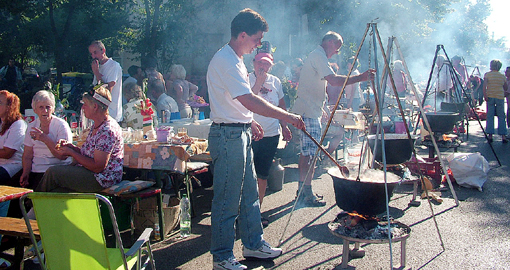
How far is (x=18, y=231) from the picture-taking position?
123 inches

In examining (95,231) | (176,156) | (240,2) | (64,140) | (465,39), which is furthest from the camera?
(465,39)

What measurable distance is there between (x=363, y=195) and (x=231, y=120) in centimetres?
132

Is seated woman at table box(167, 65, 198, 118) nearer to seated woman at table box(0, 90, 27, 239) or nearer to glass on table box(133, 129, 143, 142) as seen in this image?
glass on table box(133, 129, 143, 142)

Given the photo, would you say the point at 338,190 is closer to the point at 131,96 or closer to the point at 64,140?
the point at 64,140

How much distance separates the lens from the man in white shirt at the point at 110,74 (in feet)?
19.0

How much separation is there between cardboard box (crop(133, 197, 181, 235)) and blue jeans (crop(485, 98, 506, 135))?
29.4 feet

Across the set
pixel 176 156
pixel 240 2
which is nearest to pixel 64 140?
pixel 176 156

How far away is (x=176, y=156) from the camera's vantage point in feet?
14.9

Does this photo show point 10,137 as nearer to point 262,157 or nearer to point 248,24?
point 262,157

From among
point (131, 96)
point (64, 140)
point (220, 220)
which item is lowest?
point (220, 220)

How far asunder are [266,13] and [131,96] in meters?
11.3

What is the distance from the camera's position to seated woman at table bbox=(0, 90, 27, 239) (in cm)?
459

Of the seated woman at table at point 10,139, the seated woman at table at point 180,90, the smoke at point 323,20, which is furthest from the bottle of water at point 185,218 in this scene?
the smoke at point 323,20

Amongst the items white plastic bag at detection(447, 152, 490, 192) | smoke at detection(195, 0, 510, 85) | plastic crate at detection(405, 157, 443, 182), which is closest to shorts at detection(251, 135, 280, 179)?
plastic crate at detection(405, 157, 443, 182)
